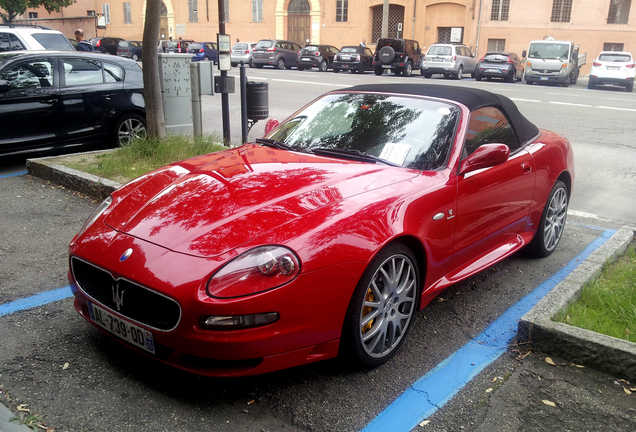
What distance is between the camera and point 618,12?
35.4 meters

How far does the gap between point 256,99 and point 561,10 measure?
34.1 m

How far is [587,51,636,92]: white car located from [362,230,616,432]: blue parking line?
24164mm

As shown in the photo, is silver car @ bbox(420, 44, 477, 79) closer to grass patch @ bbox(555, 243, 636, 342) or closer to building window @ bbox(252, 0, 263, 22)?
building window @ bbox(252, 0, 263, 22)

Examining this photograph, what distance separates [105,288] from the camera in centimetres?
291

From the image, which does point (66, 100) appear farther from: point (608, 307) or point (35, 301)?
point (608, 307)

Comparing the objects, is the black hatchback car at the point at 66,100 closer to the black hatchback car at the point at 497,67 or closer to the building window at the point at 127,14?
the black hatchback car at the point at 497,67

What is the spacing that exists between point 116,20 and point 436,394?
59045 millimetres

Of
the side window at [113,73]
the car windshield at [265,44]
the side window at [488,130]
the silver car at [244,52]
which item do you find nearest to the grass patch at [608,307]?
the side window at [488,130]

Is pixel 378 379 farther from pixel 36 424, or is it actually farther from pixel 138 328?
pixel 36 424

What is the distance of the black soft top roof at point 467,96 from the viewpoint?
163 inches

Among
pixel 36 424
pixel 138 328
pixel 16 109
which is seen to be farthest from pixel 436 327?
pixel 16 109

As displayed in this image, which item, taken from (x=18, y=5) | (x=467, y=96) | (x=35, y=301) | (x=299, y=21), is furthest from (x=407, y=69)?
(x=35, y=301)

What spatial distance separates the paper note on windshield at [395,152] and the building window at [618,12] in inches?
1486

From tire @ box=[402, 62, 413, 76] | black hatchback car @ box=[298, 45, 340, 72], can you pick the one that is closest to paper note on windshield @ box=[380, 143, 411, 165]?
tire @ box=[402, 62, 413, 76]
